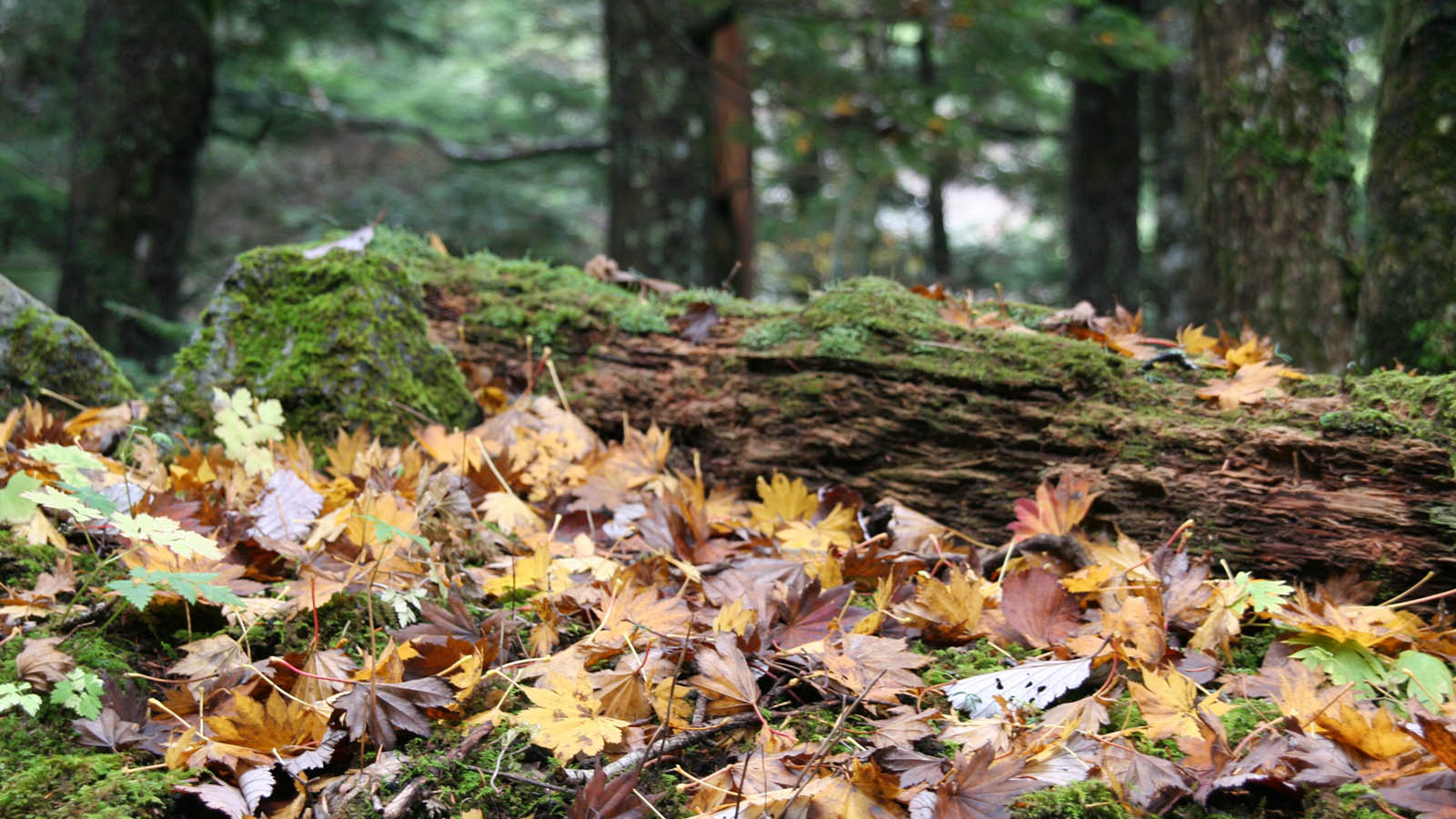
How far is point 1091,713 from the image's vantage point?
1.41 metres

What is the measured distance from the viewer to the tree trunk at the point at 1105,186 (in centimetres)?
893

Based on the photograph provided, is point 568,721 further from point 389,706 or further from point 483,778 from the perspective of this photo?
point 389,706

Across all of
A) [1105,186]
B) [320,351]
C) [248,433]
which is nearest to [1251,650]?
[248,433]

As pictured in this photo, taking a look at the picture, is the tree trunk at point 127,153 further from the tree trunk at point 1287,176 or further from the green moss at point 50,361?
the tree trunk at point 1287,176

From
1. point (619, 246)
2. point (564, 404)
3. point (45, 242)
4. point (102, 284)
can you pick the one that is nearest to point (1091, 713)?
point (564, 404)

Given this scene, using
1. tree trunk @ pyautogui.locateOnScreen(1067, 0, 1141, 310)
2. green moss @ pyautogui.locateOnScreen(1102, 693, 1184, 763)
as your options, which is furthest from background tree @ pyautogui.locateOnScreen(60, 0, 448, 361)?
tree trunk @ pyautogui.locateOnScreen(1067, 0, 1141, 310)

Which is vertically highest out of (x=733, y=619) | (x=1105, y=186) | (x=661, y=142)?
(x=661, y=142)

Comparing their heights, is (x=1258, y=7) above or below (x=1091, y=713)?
above

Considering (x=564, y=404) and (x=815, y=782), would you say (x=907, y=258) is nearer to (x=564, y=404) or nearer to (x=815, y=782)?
(x=564, y=404)

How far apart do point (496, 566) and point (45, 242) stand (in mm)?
8040

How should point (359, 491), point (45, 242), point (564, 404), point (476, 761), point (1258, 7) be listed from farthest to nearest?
1. point (45, 242)
2. point (1258, 7)
3. point (564, 404)
4. point (359, 491)
5. point (476, 761)

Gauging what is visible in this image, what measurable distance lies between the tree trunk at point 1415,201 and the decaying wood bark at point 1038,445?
0.87m

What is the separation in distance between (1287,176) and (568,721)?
13.9ft

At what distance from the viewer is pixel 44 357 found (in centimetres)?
261
